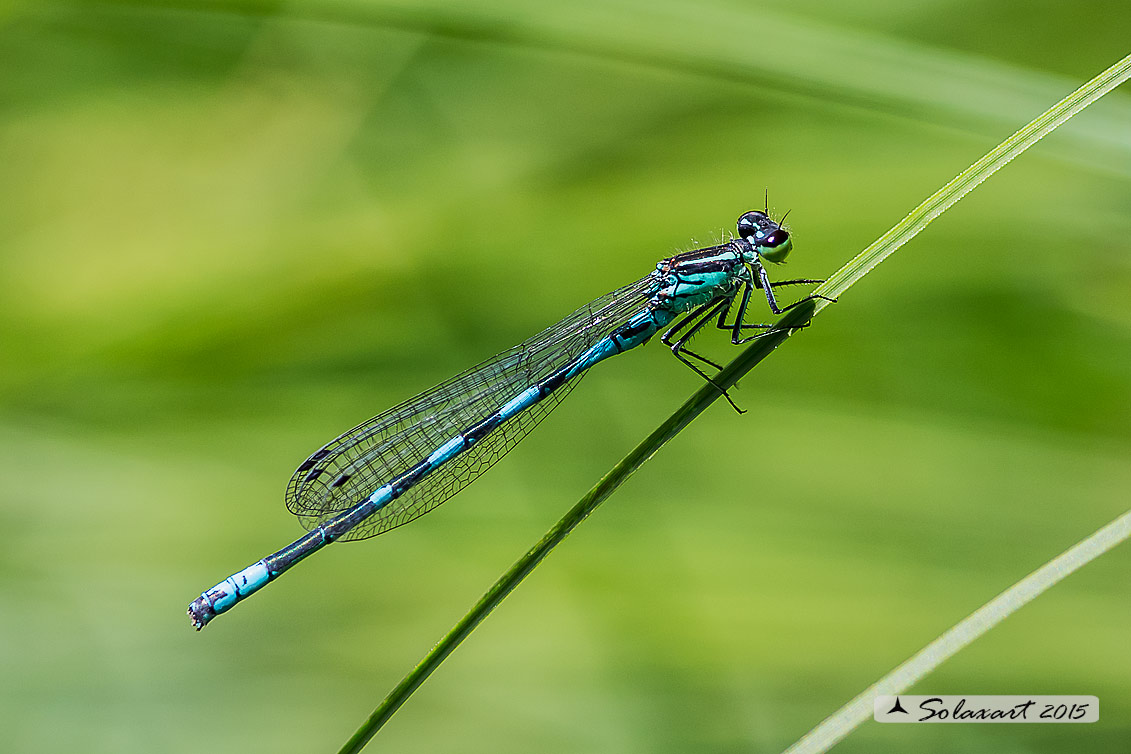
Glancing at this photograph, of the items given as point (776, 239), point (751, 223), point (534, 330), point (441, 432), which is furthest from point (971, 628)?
point (534, 330)

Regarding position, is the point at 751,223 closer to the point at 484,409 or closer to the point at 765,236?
the point at 765,236

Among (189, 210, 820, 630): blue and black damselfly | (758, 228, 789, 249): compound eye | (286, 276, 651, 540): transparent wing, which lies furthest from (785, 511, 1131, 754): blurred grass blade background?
(286, 276, 651, 540): transparent wing

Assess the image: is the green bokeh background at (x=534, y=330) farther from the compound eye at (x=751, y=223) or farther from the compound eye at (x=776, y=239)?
the compound eye at (x=776, y=239)

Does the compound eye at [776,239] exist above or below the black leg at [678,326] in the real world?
above

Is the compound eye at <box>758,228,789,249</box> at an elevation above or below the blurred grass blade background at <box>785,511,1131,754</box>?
above

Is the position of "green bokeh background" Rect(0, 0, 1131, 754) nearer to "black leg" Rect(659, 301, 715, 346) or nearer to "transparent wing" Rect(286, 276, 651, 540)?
"transparent wing" Rect(286, 276, 651, 540)

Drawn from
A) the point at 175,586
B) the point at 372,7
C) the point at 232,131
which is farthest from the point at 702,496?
the point at 232,131

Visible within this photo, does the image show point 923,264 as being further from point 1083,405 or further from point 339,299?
point 339,299

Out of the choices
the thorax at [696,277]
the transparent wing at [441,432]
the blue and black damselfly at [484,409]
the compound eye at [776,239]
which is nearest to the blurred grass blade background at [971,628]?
the compound eye at [776,239]
